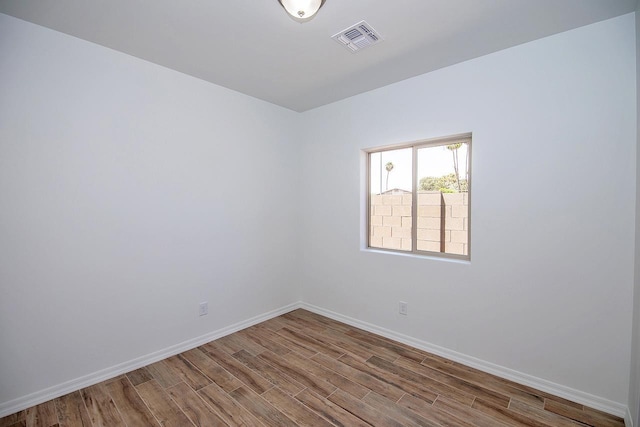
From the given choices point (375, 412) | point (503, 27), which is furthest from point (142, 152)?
point (503, 27)

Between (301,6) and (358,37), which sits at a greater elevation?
(358,37)

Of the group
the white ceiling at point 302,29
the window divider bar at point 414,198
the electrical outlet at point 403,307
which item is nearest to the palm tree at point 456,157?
the window divider bar at point 414,198

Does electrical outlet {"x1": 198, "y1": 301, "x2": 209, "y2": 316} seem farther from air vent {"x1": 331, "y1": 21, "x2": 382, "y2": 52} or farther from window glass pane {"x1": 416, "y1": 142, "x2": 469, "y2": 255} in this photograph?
air vent {"x1": 331, "y1": 21, "x2": 382, "y2": 52}

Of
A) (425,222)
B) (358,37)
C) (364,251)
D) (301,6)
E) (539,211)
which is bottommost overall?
(364,251)

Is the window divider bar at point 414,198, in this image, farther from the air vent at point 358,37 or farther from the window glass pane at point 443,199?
the air vent at point 358,37

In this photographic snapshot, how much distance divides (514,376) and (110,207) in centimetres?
347

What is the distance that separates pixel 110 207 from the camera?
2.26m

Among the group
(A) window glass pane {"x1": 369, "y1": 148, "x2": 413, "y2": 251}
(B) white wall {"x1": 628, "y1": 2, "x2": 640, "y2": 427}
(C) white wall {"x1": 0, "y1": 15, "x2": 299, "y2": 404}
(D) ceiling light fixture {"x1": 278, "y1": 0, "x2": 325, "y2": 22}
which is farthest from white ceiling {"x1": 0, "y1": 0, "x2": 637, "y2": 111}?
(A) window glass pane {"x1": 369, "y1": 148, "x2": 413, "y2": 251}

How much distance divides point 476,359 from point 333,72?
112 inches

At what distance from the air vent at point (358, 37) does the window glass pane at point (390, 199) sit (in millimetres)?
1179

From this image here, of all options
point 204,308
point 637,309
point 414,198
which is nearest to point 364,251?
point 414,198

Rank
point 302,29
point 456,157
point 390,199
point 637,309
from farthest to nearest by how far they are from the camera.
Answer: point 390,199
point 456,157
point 302,29
point 637,309

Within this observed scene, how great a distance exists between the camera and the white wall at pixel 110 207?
6.23 ft

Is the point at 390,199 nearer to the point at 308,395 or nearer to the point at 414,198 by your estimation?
the point at 414,198
